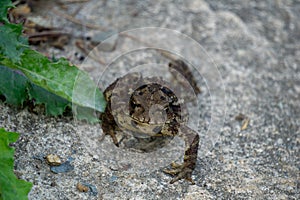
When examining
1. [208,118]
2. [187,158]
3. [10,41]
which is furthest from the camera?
[208,118]

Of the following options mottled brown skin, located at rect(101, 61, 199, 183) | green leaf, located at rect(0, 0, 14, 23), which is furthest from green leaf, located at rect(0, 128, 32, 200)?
mottled brown skin, located at rect(101, 61, 199, 183)

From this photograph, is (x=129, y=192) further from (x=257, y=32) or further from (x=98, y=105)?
(x=257, y=32)

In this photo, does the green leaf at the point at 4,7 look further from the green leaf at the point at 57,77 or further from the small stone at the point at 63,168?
the small stone at the point at 63,168

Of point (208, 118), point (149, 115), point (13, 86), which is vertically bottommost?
point (208, 118)

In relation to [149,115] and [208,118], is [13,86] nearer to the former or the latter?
[149,115]

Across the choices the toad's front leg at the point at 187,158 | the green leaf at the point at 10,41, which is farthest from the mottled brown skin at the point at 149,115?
the green leaf at the point at 10,41

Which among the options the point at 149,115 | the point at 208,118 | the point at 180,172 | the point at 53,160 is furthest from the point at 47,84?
the point at 208,118

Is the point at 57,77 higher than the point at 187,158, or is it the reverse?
the point at 57,77
